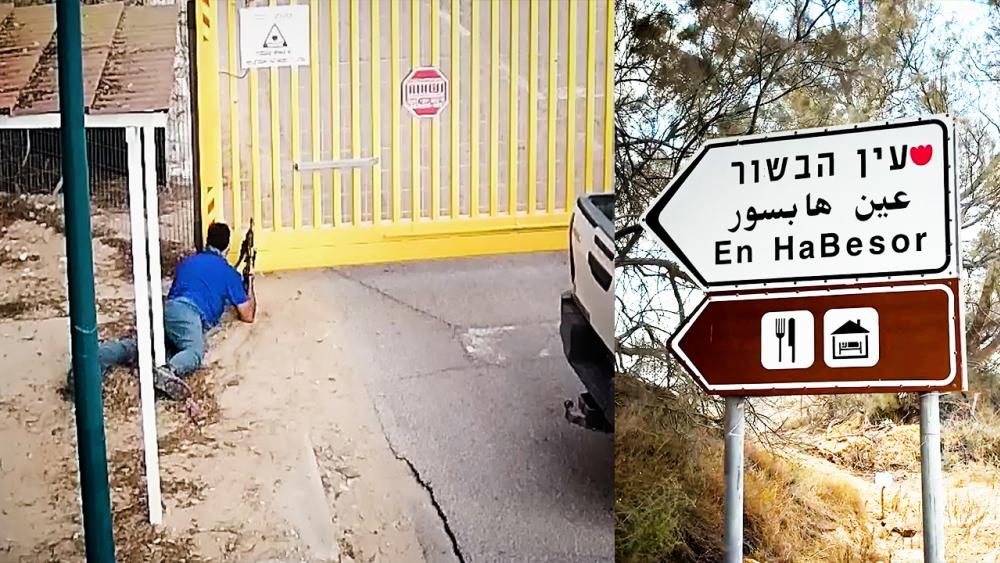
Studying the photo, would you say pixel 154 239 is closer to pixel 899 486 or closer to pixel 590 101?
pixel 590 101

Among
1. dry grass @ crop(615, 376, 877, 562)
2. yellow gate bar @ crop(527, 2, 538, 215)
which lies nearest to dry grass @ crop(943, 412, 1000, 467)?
dry grass @ crop(615, 376, 877, 562)

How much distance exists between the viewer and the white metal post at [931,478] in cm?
206

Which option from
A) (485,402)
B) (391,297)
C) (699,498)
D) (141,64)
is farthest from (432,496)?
(141,64)

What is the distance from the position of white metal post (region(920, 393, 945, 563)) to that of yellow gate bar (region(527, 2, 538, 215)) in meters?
0.77

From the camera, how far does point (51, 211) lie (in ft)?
7.22

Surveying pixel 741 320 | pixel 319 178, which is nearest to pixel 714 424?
pixel 741 320

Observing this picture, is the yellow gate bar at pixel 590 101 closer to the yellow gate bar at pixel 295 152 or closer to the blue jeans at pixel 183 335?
the yellow gate bar at pixel 295 152

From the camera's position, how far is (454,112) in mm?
2320

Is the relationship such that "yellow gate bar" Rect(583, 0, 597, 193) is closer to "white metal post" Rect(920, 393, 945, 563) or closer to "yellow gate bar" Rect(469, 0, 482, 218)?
"yellow gate bar" Rect(469, 0, 482, 218)

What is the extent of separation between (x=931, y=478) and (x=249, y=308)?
3.89ft

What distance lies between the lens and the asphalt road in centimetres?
226

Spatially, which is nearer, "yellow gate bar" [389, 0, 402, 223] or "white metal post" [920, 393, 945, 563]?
"white metal post" [920, 393, 945, 563]

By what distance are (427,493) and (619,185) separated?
2.08ft

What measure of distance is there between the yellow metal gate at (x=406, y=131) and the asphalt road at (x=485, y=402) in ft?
0.19
